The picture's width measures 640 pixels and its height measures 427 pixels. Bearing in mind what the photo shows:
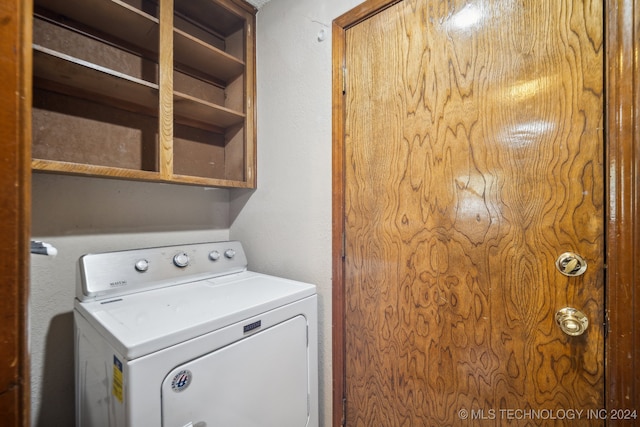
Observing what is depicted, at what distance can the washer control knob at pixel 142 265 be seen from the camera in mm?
1090

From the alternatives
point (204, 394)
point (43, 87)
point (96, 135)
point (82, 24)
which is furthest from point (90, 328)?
point (82, 24)

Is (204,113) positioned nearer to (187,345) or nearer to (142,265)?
(142,265)

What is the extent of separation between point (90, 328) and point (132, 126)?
0.97m

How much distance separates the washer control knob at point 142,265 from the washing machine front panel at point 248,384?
554mm

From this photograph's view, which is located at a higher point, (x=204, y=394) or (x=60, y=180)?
(x=60, y=180)

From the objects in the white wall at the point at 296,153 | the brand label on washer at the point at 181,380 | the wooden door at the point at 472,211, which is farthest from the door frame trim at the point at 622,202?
the brand label on washer at the point at 181,380

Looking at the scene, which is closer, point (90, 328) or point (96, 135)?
point (90, 328)

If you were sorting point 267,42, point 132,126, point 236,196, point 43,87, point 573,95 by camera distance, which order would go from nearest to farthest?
point 573,95, point 43,87, point 132,126, point 267,42, point 236,196

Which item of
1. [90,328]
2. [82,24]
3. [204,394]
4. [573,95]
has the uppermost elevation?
[82,24]

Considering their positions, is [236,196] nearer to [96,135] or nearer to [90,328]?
[96,135]

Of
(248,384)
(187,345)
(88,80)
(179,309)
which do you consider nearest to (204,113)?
(88,80)

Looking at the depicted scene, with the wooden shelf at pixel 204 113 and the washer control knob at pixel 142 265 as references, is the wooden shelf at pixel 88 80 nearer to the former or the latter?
the wooden shelf at pixel 204 113

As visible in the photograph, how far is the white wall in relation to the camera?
1.26m

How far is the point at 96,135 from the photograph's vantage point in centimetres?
121
